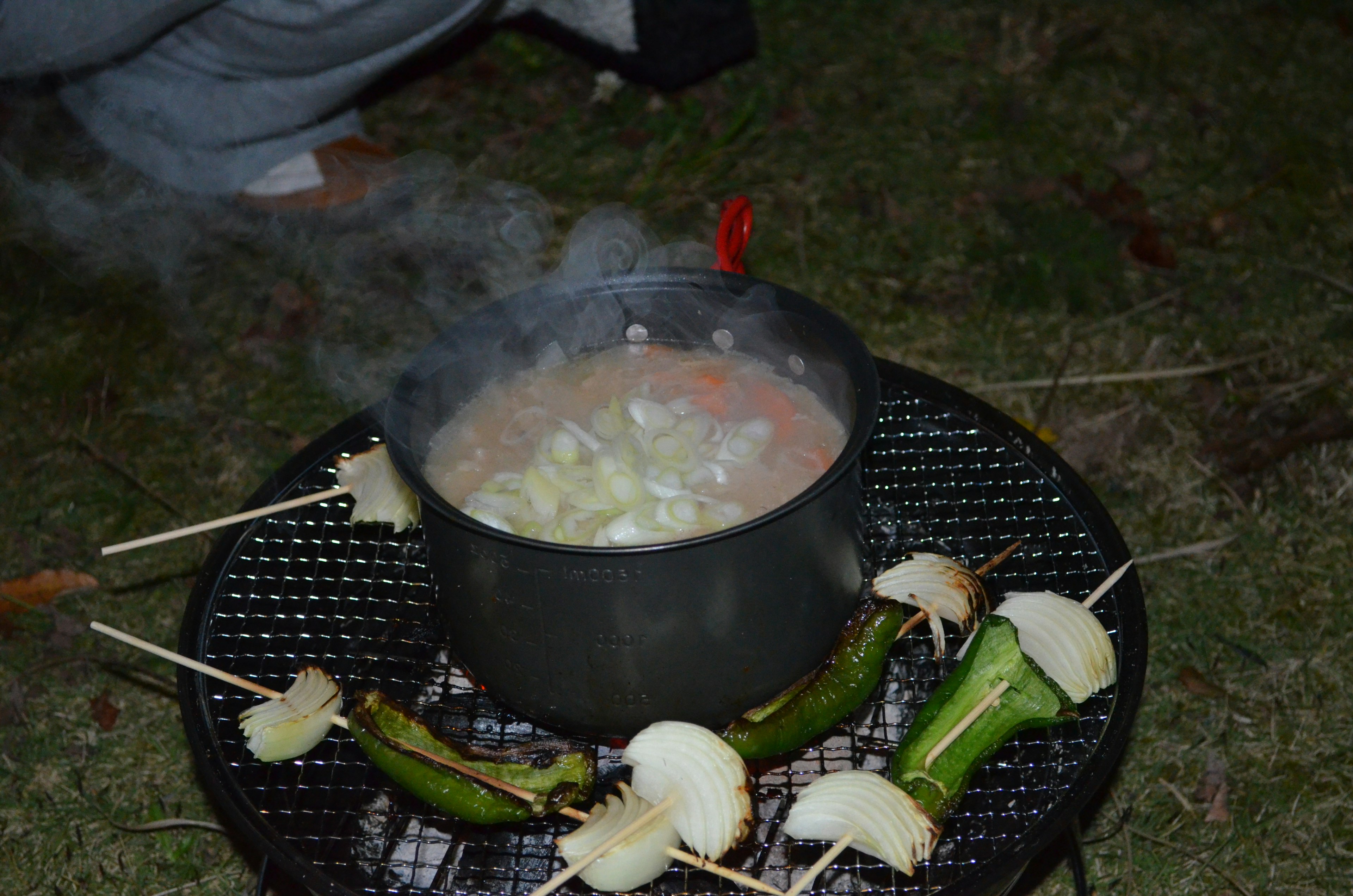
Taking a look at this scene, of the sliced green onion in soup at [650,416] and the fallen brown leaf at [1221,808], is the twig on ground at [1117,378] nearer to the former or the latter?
the fallen brown leaf at [1221,808]

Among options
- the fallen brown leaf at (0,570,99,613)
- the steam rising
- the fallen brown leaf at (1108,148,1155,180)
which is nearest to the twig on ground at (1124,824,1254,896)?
the steam rising

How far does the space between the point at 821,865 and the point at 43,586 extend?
3.30m

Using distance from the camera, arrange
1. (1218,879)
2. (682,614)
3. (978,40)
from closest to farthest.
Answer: (682,614) < (1218,879) < (978,40)

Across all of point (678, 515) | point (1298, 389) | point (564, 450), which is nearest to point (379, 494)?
point (564, 450)

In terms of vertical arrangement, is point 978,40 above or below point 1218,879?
above

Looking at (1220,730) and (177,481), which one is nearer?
(1220,730)

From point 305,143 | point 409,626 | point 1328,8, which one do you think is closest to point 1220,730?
point 409,626

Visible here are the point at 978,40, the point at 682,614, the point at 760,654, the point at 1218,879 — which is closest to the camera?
the point at 682,614

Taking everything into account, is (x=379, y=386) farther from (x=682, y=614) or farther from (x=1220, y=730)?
(x=1220, y=730)

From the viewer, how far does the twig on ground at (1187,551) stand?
413cm

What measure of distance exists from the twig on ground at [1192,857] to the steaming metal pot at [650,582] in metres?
1.36

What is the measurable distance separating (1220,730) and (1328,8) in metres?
5.77

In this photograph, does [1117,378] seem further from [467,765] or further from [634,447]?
[467,765]

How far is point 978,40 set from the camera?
277 inches
